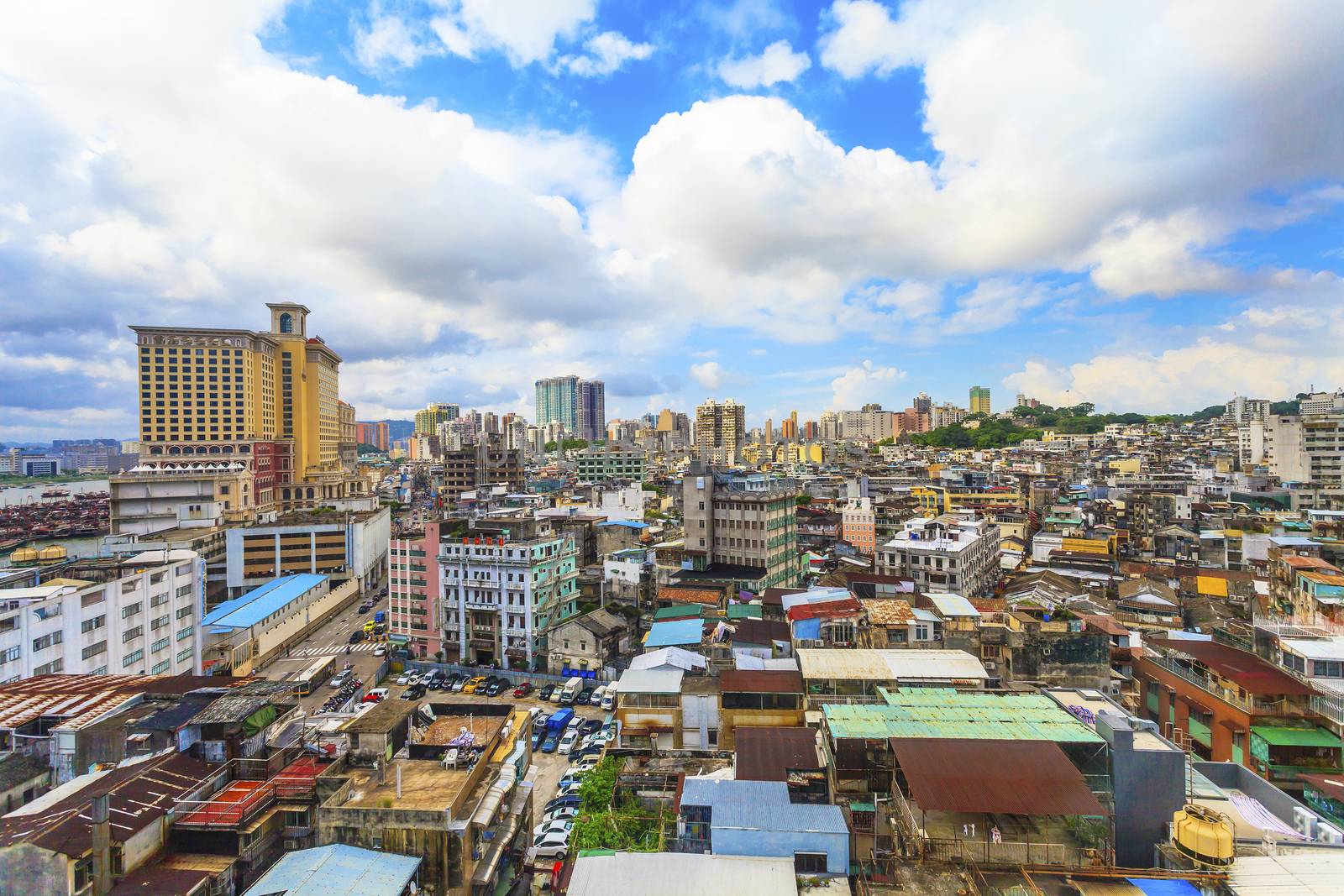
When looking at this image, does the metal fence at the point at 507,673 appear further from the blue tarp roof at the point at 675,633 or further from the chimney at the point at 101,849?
the chimney at the point at 101,849

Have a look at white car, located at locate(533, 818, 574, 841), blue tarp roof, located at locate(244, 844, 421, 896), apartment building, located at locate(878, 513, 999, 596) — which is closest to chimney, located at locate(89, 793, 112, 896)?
blue tarp roof, located at locate(244, 844, 421, 896)

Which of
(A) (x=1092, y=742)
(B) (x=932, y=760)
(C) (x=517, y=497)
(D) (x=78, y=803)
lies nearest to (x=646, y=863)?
(B) (x=932, y=760)

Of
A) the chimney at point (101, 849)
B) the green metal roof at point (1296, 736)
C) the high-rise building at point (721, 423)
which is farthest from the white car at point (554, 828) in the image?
the high-rise building at point (721, 423)

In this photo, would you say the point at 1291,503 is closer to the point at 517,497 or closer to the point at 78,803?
the point at 517,497

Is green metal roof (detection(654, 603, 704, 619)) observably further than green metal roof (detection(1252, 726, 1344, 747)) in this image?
Yes

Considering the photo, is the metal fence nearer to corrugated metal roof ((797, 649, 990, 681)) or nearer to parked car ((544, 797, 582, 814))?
parked car ((544, 797, 582, 814))

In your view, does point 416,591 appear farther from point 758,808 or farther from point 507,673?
point 758,808
